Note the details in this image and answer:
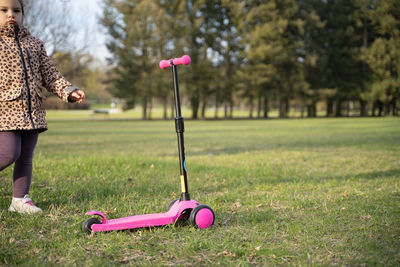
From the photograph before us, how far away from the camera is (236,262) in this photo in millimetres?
2211

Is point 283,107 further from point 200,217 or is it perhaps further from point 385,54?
point 200,217

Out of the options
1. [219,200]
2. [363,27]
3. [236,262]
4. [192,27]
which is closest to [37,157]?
[219,200]

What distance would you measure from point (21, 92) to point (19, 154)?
1.85 feet

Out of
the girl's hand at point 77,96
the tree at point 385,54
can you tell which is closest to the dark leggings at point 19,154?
the girl's hand at point 77,96

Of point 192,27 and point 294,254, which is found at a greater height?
point 192,27

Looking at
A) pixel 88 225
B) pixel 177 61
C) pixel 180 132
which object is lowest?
pixel 88 225

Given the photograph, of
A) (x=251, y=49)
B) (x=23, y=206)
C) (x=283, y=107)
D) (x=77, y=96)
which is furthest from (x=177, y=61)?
(x=283, y=107)

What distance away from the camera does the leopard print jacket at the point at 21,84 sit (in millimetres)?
2973

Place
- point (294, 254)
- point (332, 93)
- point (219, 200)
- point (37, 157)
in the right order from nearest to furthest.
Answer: point (294, 254)
point (219, 200)
point (37, 157)
point (332, 93)

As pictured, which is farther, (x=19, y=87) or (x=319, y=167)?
(x=319, y=167)

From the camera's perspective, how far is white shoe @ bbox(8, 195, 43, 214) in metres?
3.28

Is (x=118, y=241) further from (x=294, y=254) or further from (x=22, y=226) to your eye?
(x=294, y=254)

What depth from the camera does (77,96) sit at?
3.13 meters

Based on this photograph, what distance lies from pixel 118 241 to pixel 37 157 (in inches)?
178
